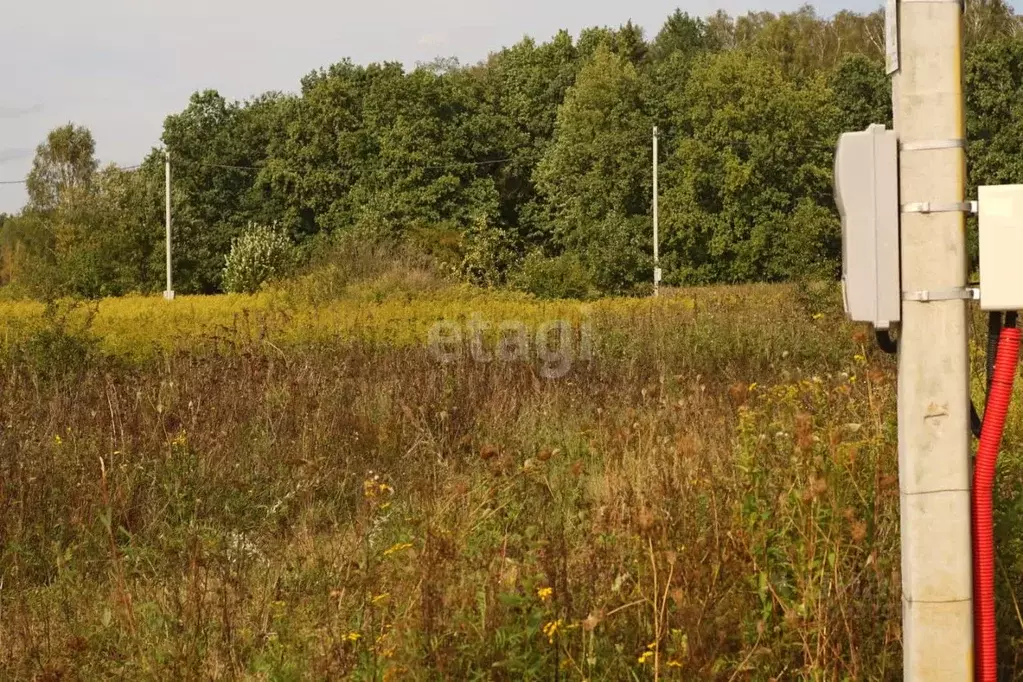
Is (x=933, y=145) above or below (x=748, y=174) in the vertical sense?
below

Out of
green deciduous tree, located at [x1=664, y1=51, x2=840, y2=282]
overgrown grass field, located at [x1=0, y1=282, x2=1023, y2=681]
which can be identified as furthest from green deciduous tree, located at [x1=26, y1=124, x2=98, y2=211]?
overgrown grass field, located at [x1=0, y1=282, x2=1023, y2=681]

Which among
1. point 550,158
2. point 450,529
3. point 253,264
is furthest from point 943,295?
point 550,158

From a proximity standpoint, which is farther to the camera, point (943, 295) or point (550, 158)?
point (550, 158)

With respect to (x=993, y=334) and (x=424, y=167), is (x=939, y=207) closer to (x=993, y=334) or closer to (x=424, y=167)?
(x=993, y=334)

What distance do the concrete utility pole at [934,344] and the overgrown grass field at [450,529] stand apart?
1.88 feet

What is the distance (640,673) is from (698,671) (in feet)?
0.87

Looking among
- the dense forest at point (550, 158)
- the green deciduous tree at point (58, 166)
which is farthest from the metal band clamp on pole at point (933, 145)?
the green deciduous tree at point (58, 166)

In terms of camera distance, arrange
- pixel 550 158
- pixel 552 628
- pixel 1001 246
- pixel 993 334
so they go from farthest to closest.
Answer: pixel 550 158 → pixel 552 628 → pixel 993 334 → pixel 1001 246

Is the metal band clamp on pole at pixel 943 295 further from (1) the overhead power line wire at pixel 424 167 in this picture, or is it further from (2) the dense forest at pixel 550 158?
(1) the overhead power line wire at pixel 424 167

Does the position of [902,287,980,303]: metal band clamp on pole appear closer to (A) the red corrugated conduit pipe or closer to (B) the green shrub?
(A) the red corrugated conduit pipe

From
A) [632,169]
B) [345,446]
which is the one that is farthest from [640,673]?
[632,169]

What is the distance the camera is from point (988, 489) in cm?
294

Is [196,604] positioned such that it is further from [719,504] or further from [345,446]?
[345,446]

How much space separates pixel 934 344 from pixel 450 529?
2.38 m
